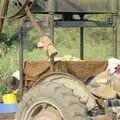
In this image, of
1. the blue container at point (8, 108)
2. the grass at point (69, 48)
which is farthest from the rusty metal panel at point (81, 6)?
the grass at point (69, 48)

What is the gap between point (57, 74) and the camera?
7375 mm

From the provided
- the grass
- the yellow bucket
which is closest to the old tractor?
the yellow bucket

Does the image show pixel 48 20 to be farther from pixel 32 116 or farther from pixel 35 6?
pixel 32 116

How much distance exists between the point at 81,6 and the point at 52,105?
335cm

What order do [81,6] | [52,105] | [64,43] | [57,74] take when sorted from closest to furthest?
[52,105] → [57,74] → [81,6] → [64,43]

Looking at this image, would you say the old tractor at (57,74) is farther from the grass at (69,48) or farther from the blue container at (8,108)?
the grass at (69,48)

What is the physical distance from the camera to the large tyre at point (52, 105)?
18.9 ft

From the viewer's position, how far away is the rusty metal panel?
8.70 m

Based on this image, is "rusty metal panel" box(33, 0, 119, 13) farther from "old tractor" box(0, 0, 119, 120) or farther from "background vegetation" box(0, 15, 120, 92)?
"background vegetation" box(0, 15, 120, 92)

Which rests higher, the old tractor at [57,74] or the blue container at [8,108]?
the old tractor at [57,74]

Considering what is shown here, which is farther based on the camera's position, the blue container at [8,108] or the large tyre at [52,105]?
the blue container at [8,108]

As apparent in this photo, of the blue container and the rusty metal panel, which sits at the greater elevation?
the rusty metal panel

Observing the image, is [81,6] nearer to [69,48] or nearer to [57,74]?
[57,74]

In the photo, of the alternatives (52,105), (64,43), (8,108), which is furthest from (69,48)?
(52,105)
